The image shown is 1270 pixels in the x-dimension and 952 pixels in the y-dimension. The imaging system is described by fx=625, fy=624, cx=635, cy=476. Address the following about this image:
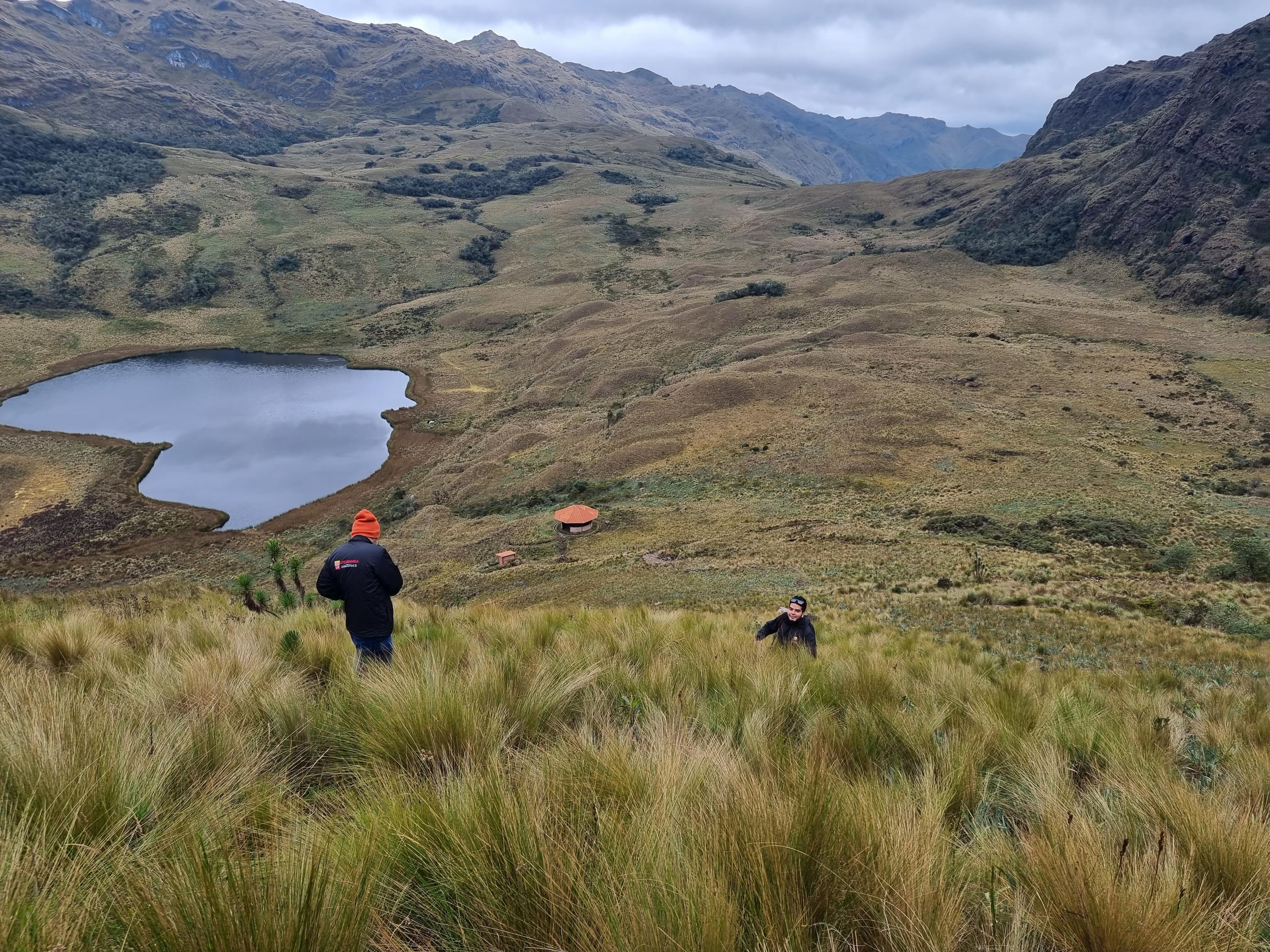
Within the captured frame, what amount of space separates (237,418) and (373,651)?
57.8 meters

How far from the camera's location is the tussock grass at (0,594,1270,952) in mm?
1313

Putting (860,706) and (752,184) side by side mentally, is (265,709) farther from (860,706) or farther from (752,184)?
(752,184)

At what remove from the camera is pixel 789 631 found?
22.9 feet

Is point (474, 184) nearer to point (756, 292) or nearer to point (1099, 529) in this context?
point (756, 292)

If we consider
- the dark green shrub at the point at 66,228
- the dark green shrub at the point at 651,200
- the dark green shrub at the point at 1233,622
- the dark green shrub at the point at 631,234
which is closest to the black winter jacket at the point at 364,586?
the dark green shrub at the point at 1233,622

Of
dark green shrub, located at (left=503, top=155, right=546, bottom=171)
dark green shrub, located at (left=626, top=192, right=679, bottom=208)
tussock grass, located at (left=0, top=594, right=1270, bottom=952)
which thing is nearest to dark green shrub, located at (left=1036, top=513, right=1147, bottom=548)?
tussock grass, located at (left=0, top=594, right=1270, bottom=952)

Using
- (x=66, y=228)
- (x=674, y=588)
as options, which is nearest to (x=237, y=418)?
(x=674, y=588)

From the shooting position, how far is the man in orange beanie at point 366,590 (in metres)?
5.48

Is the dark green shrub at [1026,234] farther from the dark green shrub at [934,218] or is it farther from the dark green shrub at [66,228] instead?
the dark green shrub at [66,228]

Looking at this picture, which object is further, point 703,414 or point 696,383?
point 696,383

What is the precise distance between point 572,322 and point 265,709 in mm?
67149

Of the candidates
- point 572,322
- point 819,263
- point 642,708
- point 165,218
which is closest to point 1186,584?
point 642,708

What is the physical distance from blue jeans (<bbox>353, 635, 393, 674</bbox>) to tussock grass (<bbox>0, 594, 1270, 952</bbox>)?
0.58 metres

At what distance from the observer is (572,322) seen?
6762 centimetres
